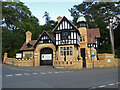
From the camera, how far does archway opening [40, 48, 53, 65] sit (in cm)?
2623

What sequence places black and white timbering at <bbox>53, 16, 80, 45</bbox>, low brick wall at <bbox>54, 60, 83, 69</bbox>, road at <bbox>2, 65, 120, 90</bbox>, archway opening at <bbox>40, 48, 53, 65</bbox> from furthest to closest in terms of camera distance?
archway opening at <bbox>40, 48, 53, 65</bbox>
black and white timbering at <bbox>53, 16, 80, 45</bbox>
low brick wall at <bbox>54, 60, 83, 69</bbox>
road at <bbox>2, 65, 120, 90</bbox>

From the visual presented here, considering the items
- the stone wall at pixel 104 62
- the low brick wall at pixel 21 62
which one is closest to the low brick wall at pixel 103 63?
the stone wall at pixel 104 62

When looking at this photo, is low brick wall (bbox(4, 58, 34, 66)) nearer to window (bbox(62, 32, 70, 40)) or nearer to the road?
window (bbox(62, 32, 70, 40))

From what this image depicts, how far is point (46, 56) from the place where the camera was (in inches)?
1036

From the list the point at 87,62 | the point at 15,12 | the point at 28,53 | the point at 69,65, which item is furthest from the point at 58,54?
the point at 15,12

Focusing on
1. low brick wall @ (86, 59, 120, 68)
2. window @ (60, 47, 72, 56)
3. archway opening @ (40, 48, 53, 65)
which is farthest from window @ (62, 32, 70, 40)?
low brick wall @ (86, 59, 120, 68)

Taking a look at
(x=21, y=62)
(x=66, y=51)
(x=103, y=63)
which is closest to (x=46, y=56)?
(x=66, y=51)

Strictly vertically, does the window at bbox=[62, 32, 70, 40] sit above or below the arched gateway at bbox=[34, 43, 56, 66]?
above

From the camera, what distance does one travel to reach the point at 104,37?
132ft

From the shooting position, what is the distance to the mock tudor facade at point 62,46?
23578 millimetres

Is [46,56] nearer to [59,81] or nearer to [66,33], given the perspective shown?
[66,33]

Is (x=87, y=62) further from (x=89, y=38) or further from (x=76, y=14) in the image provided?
Result: (x=76, y=14)

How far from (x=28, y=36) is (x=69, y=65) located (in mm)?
15341

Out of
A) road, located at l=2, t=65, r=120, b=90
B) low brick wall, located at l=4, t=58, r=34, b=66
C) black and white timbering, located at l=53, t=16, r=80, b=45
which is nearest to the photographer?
road, located at l=2, t=65, r=120, b=90
